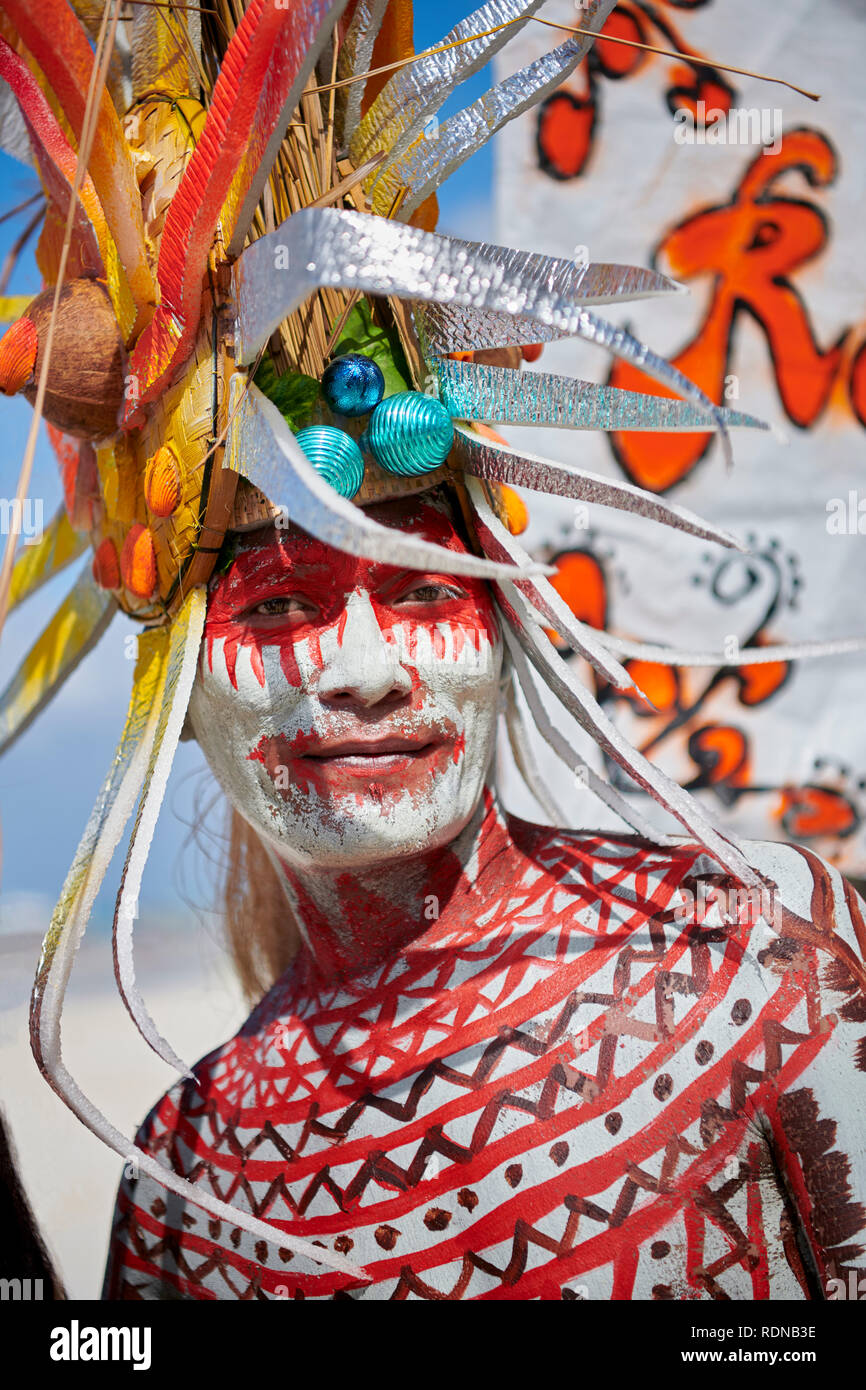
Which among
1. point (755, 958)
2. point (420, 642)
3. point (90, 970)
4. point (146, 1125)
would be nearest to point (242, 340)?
point (420, 642)

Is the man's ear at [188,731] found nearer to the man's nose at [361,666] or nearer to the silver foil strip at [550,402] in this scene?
the man's nose at [361,666]

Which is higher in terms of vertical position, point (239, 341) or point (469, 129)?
point (469, 129)

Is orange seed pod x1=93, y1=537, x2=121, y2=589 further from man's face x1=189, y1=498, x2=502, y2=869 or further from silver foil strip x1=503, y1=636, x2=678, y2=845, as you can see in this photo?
silver foil strip x1=503, y1=636, x2=678, y2=845

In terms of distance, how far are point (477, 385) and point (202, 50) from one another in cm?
57

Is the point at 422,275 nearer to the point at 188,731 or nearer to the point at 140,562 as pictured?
the point at 140,562

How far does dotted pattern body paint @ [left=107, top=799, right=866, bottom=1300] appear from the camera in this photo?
1311 millimetres

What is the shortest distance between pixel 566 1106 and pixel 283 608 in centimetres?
66

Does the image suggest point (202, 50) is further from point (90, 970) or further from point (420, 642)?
point (90, 970)

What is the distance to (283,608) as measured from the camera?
149 centimetres

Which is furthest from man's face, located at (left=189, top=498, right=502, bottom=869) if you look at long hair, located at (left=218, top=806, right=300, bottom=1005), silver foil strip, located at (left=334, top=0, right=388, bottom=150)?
long hair, located at (left=218, top=806, right=300, bottom=1005)

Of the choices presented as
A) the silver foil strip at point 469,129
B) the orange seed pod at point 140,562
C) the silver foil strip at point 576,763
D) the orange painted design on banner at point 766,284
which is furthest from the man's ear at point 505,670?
the orange painted design on banner at point 766,284

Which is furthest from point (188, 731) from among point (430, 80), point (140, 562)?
point (430, 80)

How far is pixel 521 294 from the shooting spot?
3.76 feet

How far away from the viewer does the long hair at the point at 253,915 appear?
2275 millimetres
